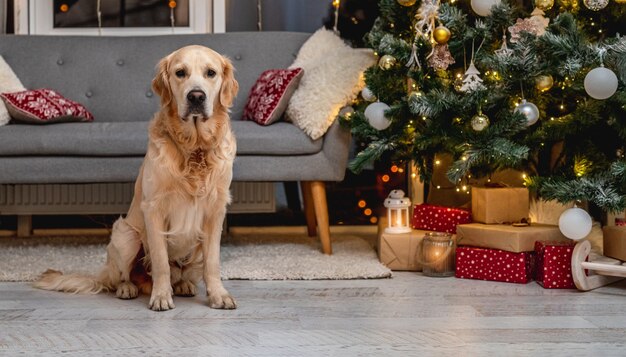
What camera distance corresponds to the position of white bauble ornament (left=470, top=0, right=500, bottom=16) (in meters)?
2.74

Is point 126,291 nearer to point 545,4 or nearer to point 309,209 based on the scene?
point 309,209

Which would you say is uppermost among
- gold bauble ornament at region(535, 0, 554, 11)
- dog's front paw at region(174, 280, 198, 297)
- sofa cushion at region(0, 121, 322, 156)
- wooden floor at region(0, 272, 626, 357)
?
gold bauble ornament at region(535, 0, 554, 11)

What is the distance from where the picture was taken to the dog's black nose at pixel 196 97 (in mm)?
2252

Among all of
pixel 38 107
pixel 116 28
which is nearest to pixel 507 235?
pixel 38 107

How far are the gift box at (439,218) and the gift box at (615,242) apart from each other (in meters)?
0.50

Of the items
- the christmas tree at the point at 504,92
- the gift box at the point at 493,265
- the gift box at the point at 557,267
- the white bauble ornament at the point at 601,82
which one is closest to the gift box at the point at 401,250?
the gift box at the point at 493,265

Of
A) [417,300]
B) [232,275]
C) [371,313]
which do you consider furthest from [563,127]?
[232,275]

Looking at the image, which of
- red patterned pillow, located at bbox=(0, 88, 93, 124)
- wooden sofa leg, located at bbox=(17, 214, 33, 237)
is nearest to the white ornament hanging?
red patterned pillow, located at bbox=(0, 88, 93, 124)

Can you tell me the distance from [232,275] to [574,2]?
159 cm

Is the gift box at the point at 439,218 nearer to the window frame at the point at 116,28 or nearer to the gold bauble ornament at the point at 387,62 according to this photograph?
the gold bauble ornament at the point at 387,62

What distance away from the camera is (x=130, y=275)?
8.23 ft

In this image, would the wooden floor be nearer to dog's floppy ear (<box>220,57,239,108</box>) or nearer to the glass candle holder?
the glass candle holder

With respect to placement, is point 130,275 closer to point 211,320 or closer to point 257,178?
point 211,320

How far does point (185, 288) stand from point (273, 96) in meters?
1.03
